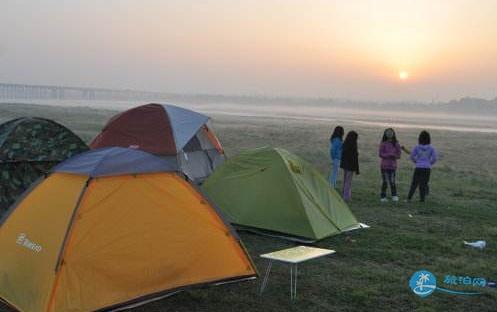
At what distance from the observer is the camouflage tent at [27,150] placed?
870 cm

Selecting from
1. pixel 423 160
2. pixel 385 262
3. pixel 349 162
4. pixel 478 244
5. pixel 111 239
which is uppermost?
pixel 423 160

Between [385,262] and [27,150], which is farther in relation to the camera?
[27,150]

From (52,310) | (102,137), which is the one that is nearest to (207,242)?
(52,310)

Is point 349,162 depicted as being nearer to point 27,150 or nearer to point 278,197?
point 278,197

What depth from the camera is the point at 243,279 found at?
656 cm

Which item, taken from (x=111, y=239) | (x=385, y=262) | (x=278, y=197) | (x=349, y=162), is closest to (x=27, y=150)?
(x=111, y=239)

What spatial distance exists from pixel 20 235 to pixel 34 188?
62 centimetres

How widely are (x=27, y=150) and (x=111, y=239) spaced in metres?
3.88

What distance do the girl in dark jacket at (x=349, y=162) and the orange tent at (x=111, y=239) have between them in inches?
249

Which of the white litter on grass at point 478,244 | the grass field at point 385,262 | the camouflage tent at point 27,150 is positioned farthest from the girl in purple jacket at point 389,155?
the camouflage tent at point 27,150

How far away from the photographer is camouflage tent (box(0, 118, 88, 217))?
8.70 m

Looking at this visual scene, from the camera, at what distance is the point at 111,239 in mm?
5852

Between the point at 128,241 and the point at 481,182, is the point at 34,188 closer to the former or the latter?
the point at 128,241

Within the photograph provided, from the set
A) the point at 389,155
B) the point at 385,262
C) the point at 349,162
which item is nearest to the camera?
the point at 385,262
